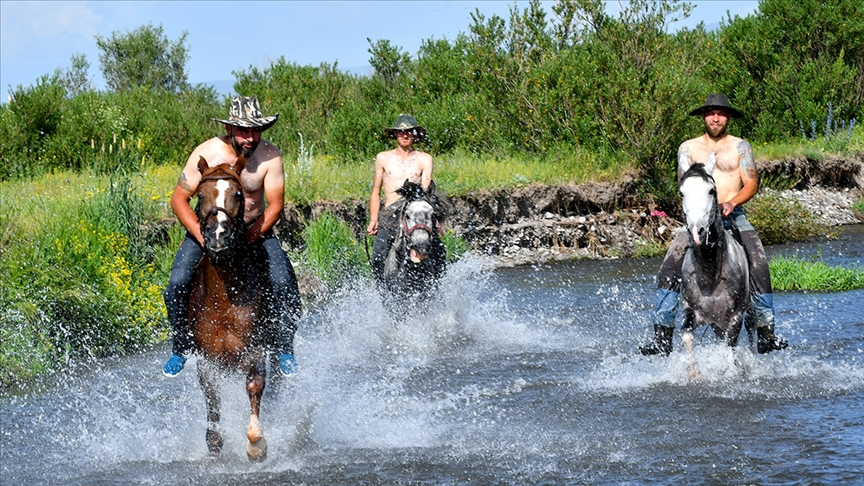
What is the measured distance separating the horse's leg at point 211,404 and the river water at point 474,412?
111 millimetres

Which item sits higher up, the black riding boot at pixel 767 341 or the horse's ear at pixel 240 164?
the horse's ear at pixel 240 164

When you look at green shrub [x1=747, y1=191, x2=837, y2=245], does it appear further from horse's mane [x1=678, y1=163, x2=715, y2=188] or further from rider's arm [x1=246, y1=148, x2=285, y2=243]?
rider's arm [x1=246, y1=148, x2=285, y2=243]

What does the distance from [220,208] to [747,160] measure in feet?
15.6

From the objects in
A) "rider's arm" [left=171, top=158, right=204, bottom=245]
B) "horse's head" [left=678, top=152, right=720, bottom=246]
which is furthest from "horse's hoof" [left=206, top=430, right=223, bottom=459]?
"horse's head" [left=678, top=152, right=720, bottom=246]

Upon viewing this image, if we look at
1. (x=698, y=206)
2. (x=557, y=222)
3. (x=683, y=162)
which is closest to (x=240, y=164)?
(x=698, y=206)

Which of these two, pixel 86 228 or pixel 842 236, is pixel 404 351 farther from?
pixel 842 236

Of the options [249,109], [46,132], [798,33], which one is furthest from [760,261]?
[798,33]

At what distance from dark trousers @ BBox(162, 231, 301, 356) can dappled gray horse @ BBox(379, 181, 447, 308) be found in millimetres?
3634

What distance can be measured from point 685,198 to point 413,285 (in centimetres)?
383

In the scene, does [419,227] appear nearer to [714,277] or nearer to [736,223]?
[736,223]

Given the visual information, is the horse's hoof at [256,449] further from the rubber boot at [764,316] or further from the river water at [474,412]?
the rubber boot at [764,316]

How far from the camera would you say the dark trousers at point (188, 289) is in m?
6.96

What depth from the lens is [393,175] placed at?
1199 centimetres

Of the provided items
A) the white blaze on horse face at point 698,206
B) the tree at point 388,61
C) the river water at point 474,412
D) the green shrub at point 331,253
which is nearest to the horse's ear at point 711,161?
the white blaze on horse face at point 698,206
